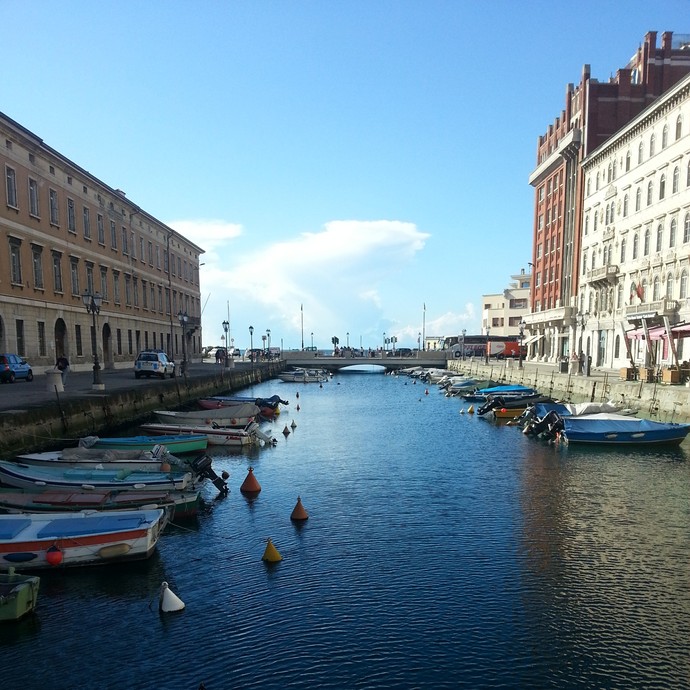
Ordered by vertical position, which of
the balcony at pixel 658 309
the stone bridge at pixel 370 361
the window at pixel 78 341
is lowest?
the stone bridge at pixel 370 361

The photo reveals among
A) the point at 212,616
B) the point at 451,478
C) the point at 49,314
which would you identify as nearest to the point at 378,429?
the point at 451,478

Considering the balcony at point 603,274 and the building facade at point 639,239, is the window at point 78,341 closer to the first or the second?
the building facade at point 639,239

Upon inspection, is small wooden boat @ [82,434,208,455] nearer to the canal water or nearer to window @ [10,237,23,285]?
the canal water

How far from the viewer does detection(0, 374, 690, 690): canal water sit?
844 centimetres

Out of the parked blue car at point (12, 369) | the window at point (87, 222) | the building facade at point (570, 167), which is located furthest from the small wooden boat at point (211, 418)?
the building facade at point (570, 167)

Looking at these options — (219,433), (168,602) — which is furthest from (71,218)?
(168,602)

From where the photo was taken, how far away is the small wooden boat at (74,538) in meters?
11.2

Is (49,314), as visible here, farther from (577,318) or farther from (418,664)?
(577,318)

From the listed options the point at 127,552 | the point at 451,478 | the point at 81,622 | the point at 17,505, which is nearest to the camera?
the point at 81,622

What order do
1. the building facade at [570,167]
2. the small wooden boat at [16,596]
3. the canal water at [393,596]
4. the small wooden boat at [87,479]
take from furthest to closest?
the building facade at [570,167] < the small wooden boat at [87,479] < the small wooden boat at [16,596] < the canal water at [393,596]

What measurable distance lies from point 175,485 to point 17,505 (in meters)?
4.03

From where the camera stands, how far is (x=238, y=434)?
1040 inches

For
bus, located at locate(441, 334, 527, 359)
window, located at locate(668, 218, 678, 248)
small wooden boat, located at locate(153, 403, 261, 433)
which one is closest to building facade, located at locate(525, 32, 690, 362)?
bus, located at locate(441, 334, 527, 359)

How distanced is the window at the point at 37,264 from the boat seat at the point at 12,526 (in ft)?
107
